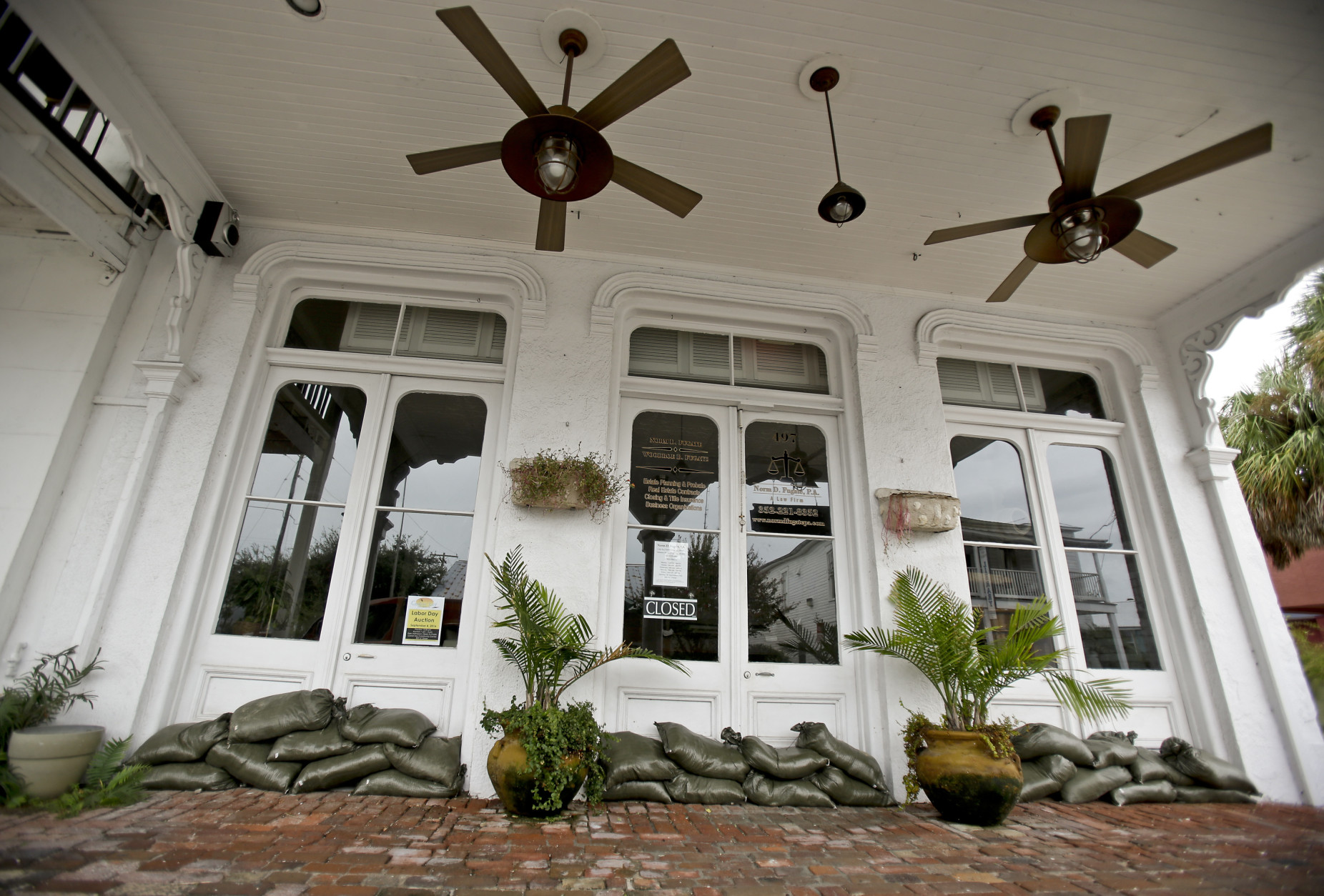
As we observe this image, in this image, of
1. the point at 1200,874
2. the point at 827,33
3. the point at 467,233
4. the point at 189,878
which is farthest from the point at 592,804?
the point at 827,33

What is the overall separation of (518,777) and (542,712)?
295 mm

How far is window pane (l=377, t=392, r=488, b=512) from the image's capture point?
401 centimetres

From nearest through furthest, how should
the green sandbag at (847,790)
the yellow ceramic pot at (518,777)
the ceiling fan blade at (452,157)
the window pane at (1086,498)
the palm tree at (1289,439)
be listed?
1. the ceiling fan blade at (452,157)
2. the yellow ceramic pot at (518,777)
3. the green sandbag at (847,790)
4. the window pane at (1086,498)
5. the palm tree at (1289,439)

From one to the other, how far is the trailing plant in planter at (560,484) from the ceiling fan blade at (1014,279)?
96.5 inches

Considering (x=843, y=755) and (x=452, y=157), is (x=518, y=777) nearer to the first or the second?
(x=843, y=755)

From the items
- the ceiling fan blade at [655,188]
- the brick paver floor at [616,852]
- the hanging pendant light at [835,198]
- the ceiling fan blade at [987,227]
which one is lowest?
the brick paver floor at [616,852]

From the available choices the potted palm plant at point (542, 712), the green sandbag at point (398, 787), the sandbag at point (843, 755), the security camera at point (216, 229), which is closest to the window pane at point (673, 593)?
the potted palm plant at point (542, 712)

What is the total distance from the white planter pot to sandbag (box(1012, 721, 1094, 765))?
4.90 m

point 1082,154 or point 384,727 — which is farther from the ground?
point 1082,154

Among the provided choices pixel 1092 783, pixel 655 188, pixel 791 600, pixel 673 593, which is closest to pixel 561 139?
pixel 655 188

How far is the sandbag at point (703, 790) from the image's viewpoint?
3191mm

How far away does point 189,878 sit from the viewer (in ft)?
6.43

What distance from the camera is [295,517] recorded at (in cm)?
387

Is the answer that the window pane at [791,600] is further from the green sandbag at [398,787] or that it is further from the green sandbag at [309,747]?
the green sandbag at [309,747]
